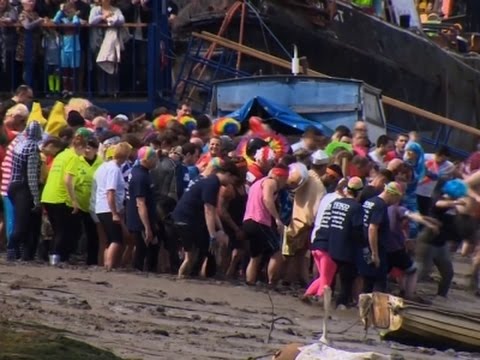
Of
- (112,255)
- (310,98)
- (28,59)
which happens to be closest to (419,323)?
(112,255)

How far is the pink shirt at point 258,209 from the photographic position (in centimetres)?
2008

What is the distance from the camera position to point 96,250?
2056 cm

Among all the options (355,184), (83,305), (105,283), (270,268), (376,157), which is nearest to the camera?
(83,305)

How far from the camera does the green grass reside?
13203 mm

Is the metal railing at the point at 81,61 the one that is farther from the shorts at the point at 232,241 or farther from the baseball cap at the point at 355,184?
the baseball cap at the point at 355,184

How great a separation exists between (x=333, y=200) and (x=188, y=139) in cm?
254

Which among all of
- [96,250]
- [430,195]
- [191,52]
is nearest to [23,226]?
[96,250]

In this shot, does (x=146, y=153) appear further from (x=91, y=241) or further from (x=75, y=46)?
(x=75, y=46)

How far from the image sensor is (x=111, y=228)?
790 inches

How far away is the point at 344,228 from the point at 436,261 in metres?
2.12

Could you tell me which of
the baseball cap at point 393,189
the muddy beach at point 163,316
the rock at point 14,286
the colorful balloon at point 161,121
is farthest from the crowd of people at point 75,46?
the rock at point 14,286

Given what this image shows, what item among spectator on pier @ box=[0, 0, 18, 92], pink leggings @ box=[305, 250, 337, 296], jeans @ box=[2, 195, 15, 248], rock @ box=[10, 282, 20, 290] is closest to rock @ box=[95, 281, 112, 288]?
rock @ box=[10, 282, 20, 290]

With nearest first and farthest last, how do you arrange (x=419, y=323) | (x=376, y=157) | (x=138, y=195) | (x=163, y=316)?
1. (x=163, y=316)
2. (x=419, y=323)
3. (x=138, y=195)
4. (x=376, y=157)

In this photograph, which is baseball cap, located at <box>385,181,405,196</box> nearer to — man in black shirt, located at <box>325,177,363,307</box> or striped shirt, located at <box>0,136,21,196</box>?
man in black shirt, located at <box>325,177,363,307</box>
